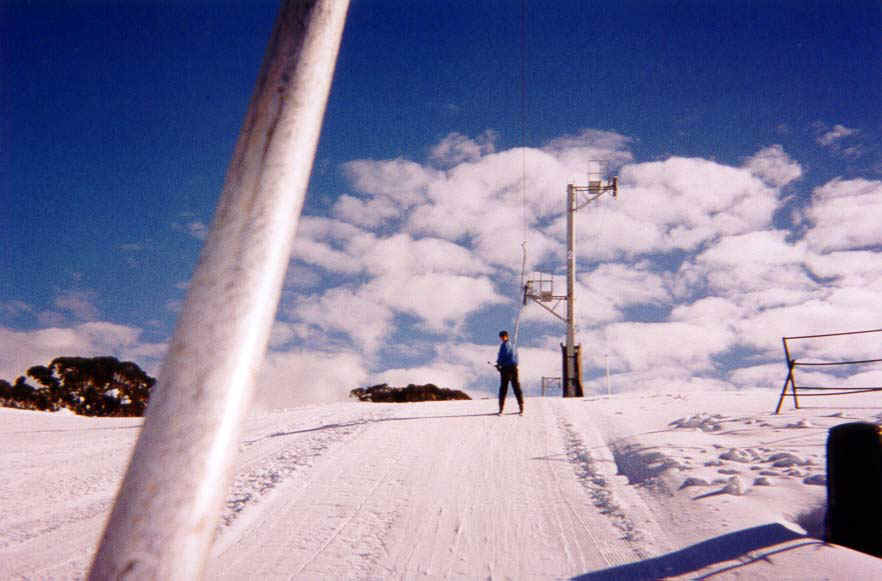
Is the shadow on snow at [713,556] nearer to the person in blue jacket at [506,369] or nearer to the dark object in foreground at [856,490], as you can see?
the dark object in foreground at [856,490]

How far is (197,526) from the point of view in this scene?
0.51m

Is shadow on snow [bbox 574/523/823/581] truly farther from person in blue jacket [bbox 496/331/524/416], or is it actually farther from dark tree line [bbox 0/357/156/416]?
dark tree line [bbox 0/357/156/416]

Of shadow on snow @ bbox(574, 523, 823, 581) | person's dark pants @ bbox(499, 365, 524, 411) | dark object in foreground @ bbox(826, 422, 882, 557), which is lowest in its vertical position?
shadow on snow @ bbox(574, 523, 823, 581)

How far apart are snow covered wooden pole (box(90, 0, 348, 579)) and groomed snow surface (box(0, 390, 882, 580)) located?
149 inches

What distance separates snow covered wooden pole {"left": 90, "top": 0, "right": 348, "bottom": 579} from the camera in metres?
0.51

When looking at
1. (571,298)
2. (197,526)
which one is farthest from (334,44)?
(571,298)

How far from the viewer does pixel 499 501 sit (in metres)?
5.26

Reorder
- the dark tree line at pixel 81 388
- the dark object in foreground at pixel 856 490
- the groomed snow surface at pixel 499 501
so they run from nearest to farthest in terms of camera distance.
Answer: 1. the dark object in foreground at pixel 856 490
2. the groomed snow surface at pixel 499 501
3. the dark tree line at pixel 81 388

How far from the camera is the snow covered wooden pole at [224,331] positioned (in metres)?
0.51

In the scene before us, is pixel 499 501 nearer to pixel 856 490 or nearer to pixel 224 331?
pixel 856 490

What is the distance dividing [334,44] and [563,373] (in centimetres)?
1898

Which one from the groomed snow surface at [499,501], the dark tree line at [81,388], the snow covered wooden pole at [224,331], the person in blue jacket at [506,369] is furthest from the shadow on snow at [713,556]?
the dark tree line at [81,388]

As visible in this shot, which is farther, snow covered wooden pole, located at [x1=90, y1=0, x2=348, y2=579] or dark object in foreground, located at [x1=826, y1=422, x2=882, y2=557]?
dark object in foreground, located at [x1=826, y1=422, x2=882, y2=557]

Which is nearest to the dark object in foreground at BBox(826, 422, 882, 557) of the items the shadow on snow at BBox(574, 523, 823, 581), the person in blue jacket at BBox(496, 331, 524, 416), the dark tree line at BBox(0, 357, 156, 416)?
the shadow on snow at BBox(574, 523, 823, 581)
